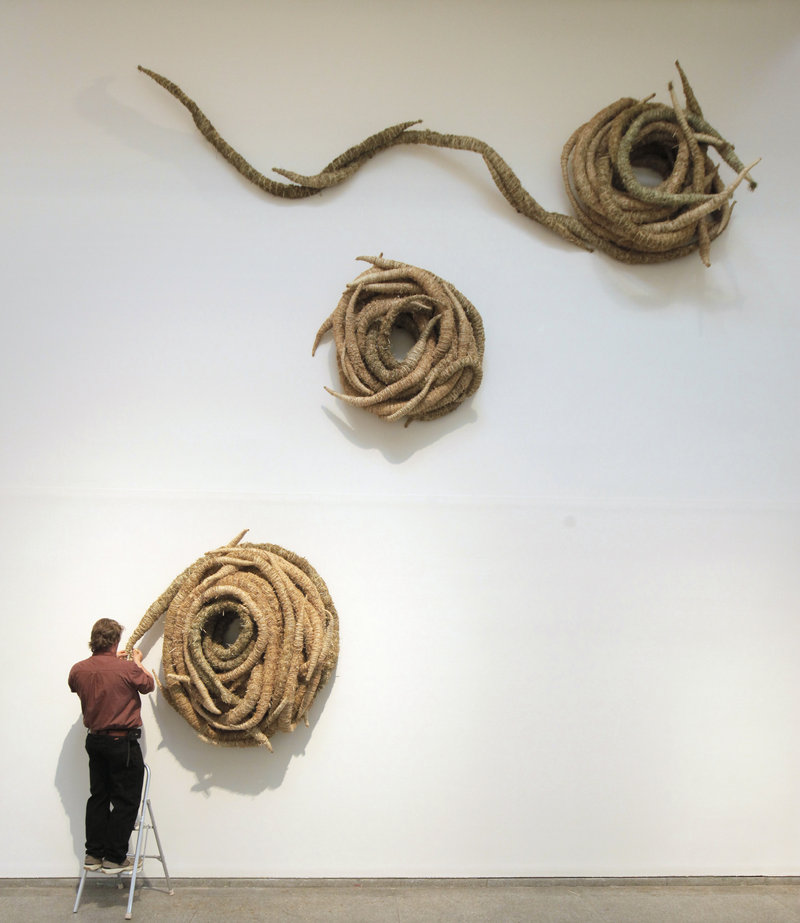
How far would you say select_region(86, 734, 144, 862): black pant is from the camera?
2.32m

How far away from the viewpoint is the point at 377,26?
9.62ft

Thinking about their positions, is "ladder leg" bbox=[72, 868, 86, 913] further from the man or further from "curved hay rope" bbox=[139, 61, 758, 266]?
"curved hay rope" bbox=[139, 61, 758, 266]

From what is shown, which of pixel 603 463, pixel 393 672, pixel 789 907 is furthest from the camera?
pixel 603 463

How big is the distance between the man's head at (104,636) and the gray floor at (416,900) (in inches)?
28.5

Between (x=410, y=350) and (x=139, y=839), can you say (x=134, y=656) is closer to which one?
(x=139, y=839)

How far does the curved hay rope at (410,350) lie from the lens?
2.63 metres

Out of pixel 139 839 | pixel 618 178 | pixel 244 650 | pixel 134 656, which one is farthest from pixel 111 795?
pixel 618 178

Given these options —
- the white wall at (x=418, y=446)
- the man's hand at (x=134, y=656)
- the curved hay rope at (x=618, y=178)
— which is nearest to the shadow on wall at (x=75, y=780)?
the white wall at (x=418, y=446)

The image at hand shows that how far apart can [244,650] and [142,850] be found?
2.12 ft

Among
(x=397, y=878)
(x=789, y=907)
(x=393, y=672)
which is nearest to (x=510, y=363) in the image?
(x=393, y=672)

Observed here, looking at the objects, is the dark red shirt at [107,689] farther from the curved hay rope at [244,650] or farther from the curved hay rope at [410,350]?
the curved hay rope at [410,350]

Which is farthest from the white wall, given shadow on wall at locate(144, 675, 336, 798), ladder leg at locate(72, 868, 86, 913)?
ladder leg at locate(72, 868, 86, 913)

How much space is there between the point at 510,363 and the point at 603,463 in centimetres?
48

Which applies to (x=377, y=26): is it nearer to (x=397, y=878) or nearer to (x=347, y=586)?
(x=347, y=586)
